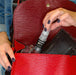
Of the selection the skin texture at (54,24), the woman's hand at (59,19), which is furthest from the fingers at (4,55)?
the woman's hand at (59,19)

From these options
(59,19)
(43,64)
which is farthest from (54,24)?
(43,64)

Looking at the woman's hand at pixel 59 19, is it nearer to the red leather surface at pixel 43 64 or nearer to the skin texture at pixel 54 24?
the skin texture at pixel 54 24

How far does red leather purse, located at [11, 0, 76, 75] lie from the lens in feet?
1.16

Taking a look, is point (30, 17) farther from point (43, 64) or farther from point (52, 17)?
point (43, 64)

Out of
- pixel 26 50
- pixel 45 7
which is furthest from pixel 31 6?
pixel 26 50

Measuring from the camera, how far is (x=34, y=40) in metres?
0.47

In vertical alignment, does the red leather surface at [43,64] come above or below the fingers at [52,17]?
below

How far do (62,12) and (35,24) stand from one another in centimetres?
13

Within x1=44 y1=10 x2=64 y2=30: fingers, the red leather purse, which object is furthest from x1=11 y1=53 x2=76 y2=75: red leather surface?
x1=44 y1=10 x2=64 y2=30: fingers

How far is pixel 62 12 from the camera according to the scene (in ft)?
1.30

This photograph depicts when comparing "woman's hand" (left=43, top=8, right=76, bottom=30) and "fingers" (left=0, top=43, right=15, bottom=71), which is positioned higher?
"woman's hand" (left=43, top=8, right=76, bottom=30)

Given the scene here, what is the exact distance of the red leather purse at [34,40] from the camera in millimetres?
355

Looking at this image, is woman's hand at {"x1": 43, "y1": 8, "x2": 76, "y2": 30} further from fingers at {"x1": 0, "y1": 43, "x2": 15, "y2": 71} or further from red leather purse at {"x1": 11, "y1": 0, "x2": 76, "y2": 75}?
fingers at {"x1": 0, "y1": 43, "x2": 15, "y2": 71}

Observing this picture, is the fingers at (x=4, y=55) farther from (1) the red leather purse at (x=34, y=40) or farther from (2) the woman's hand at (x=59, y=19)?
(2) the woman's hand at (x=59, y=19)
